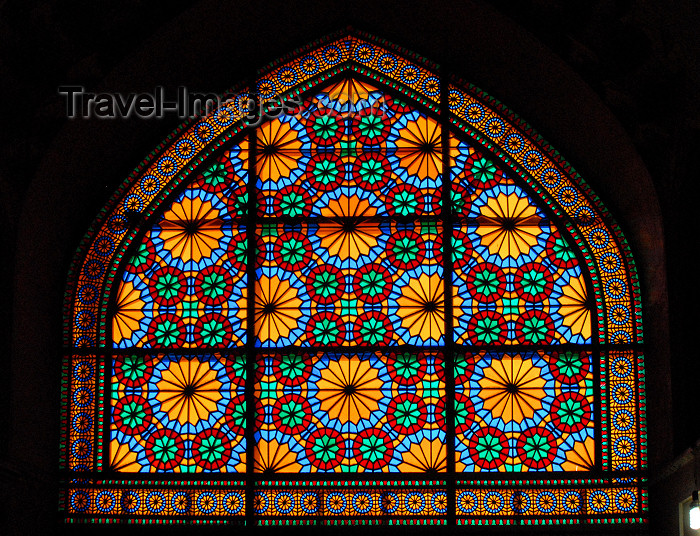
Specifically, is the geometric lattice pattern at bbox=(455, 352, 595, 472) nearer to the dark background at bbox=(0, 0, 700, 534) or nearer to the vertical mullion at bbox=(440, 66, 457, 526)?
the vertical mullion at bbox=(440, 66, 457, 526)

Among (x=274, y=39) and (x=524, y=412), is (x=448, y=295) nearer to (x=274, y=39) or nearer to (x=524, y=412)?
(x=524, y=412)

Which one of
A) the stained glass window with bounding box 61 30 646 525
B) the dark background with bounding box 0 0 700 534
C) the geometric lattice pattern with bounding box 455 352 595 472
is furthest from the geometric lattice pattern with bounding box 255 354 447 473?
the dark background with bounding box 0 0 700 534

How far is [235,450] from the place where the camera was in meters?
6.51

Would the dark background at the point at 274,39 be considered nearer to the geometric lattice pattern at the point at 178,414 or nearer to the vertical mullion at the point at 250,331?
the geometric lattice pattern at the point at 178,414

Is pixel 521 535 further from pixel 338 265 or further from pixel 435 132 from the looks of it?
pixel 435 132

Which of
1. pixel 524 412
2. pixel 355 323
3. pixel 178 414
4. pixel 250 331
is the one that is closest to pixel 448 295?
pixel 355 323

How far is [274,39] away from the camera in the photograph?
6.93 metres

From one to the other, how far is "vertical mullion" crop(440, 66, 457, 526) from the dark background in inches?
14.1

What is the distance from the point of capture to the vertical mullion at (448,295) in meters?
6.37

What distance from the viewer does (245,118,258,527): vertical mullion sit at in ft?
21.1

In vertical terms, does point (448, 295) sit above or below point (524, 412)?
above

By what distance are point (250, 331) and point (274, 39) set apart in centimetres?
176

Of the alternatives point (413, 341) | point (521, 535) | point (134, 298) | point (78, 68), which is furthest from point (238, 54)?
point (521, 535)

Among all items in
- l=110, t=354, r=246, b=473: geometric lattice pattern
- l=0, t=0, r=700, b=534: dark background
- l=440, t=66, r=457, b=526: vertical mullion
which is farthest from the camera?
l=110, t=354, r=246, b=473: geometric lattice pattern
